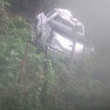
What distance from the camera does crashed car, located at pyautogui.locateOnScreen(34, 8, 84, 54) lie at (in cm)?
969

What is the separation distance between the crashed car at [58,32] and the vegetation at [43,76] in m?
0.58

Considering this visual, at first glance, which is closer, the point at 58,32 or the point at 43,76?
the point at 43,76

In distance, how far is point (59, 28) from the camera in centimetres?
1011

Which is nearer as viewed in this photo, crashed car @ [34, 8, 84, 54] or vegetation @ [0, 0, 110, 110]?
vegetation @ [0, 0, 110, 110]

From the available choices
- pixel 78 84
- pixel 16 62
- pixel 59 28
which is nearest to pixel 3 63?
pixel 16 62

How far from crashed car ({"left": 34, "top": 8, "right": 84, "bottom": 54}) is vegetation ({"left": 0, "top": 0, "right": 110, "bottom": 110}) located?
0.58 metres

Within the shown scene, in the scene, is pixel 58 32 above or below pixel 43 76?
below

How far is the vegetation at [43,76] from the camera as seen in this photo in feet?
18.4

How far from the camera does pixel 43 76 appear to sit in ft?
19.7

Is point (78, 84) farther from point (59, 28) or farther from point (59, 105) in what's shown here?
point (59, 28)

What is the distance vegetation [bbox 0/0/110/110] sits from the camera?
5609 millimetres

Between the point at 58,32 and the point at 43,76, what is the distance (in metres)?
4.44

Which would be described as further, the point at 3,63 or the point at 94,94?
the point at 94,94

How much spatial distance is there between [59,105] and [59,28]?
4.34m
